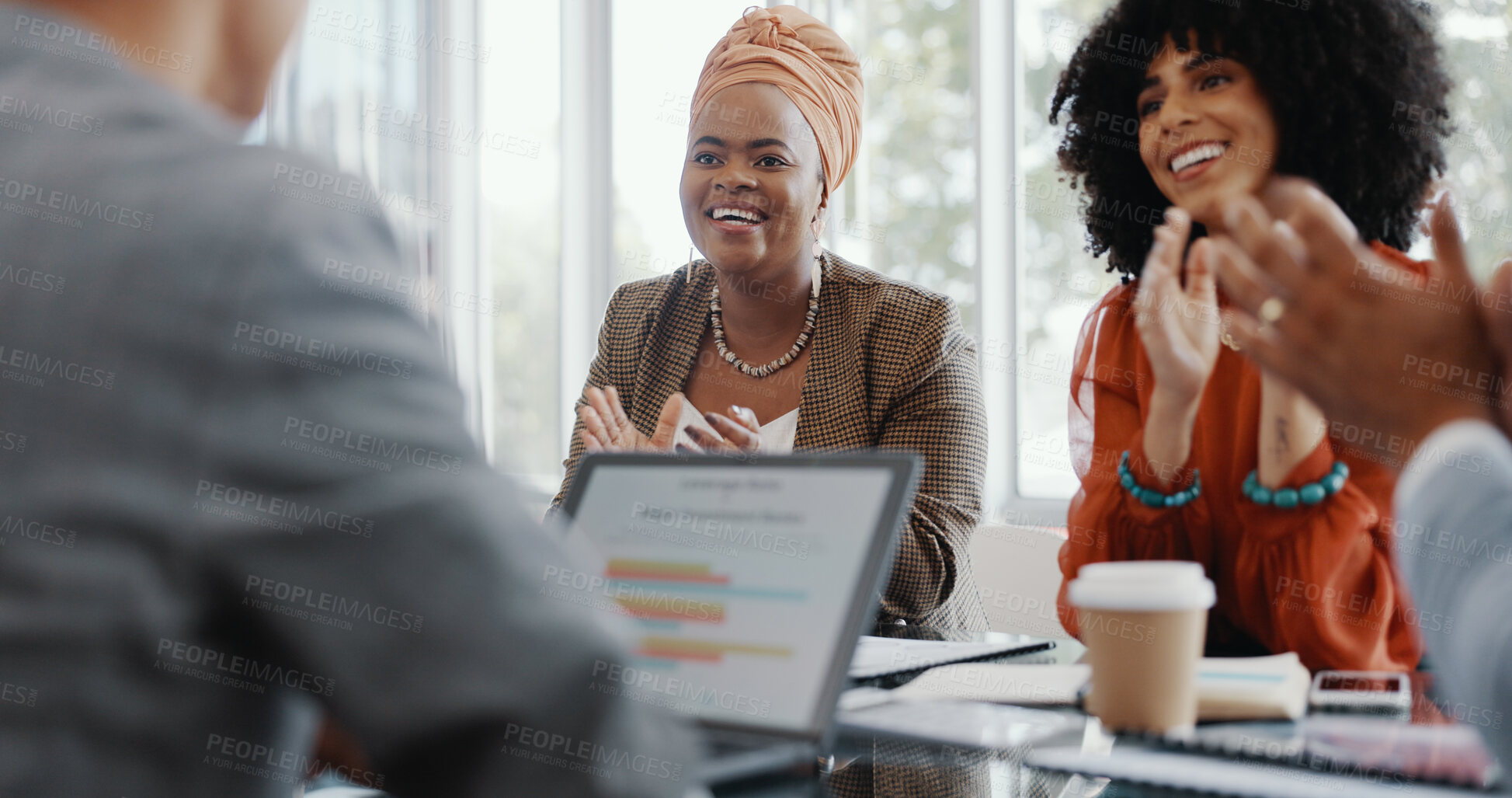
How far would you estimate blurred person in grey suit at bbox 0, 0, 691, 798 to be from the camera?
1.28ft

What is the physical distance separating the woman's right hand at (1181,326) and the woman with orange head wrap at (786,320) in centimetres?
54

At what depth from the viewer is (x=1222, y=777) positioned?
679 mm

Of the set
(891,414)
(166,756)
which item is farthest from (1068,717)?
(891,414)

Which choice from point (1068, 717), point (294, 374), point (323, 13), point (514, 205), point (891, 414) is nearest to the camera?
point (294, 374)

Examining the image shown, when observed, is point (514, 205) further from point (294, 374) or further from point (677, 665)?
point (294, 374)

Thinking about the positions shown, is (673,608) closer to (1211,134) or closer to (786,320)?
(1211,134)

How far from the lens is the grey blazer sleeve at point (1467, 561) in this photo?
593 millimetres

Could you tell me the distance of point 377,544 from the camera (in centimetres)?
40

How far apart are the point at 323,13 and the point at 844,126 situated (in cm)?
253

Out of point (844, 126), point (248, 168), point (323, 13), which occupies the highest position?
point (323, 13)
